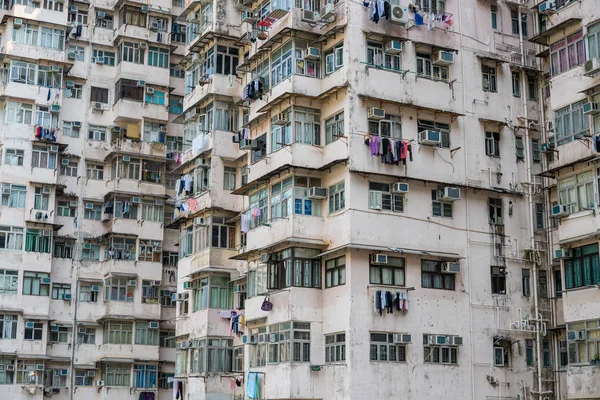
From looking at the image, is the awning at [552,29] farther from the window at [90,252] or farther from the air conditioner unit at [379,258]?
the window at [90,252]

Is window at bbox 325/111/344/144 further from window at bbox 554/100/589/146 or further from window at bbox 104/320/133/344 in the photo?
window at bbox 104/320/133/344

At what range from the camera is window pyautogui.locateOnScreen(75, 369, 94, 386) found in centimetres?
4225

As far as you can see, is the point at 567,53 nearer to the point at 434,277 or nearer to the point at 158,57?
the point at 434,277

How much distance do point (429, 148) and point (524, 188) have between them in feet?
13.6

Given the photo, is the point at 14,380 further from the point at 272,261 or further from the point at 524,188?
the point at 524,188

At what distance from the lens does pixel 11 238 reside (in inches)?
1620

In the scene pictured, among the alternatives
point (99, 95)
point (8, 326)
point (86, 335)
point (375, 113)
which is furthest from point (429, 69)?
point (8, 326)

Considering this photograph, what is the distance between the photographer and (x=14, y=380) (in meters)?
39.9

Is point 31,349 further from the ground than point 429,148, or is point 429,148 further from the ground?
point 429,148

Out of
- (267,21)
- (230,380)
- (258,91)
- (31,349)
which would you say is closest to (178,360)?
(230,380)

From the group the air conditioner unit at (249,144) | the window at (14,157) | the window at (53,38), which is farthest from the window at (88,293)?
the air conditioner unit at (249,144)

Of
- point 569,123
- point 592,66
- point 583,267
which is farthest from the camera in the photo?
point 569,123

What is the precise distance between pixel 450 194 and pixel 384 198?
229cm

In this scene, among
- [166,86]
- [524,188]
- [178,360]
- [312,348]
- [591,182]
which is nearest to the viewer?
[591,182]
